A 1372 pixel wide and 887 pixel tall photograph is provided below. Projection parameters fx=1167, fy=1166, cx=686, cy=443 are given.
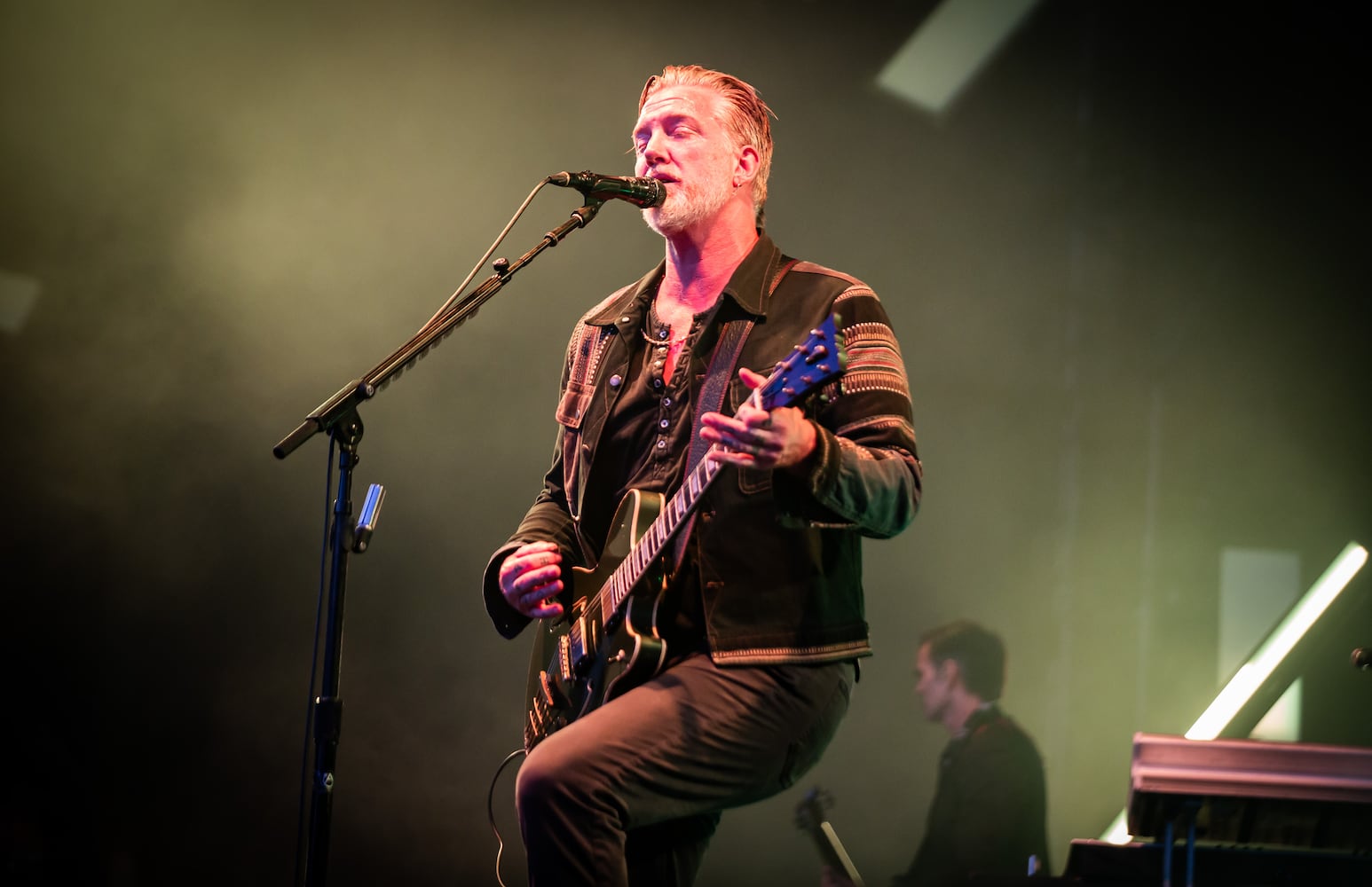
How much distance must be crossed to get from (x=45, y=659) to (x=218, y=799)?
86 cm

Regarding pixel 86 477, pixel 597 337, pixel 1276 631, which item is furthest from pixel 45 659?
pixel 1276 631

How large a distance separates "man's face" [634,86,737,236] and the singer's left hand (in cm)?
102

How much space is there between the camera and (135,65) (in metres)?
4.87

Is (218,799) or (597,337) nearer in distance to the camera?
(597,337)

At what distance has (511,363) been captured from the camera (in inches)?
199

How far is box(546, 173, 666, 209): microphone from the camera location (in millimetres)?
2613

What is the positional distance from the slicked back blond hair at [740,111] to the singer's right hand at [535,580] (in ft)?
3.36

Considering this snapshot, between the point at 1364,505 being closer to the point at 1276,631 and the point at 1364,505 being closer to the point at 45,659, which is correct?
the point at 1276,631

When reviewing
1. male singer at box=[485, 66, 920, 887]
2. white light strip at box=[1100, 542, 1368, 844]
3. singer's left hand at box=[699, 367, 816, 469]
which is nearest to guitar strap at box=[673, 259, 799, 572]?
male singer at box=[485, 66, 920, 887]

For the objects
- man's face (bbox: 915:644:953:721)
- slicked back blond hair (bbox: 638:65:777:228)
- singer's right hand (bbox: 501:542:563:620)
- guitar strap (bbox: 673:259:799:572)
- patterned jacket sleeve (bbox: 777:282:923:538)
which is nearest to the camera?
patterned jacket sleeve (bbox: 777:282:923:538)

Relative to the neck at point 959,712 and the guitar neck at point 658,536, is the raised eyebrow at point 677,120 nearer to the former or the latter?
the guitar neck at point 658,536

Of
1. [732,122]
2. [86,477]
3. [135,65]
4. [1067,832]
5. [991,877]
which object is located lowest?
[1067,832]

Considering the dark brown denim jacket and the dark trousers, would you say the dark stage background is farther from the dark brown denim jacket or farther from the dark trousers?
the dark trousers

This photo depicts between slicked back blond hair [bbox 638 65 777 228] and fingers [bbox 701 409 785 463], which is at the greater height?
slicked back blond hair [bbox 638 65 777 228]
